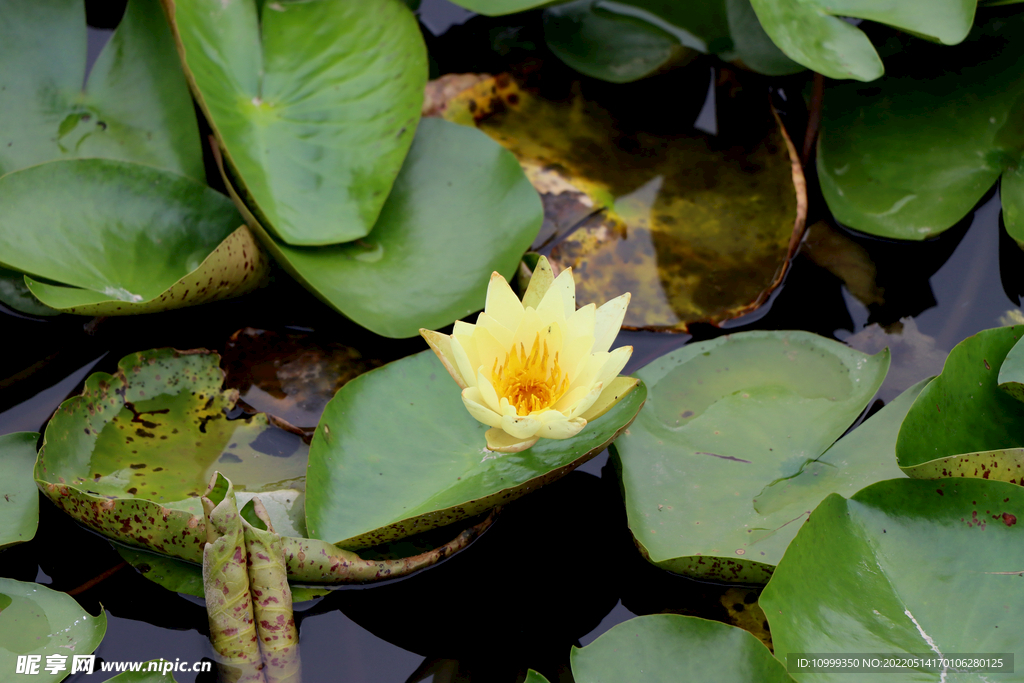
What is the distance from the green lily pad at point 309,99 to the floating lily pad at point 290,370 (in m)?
0.32

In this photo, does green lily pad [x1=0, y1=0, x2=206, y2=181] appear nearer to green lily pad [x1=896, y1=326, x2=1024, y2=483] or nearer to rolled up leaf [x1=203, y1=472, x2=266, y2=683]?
rolled up leaf [x1=203, y1=472, x2=266, y2=683]

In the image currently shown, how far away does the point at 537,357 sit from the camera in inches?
58.3

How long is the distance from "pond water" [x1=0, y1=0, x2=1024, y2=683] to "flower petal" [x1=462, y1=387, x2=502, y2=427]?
52 centimetres

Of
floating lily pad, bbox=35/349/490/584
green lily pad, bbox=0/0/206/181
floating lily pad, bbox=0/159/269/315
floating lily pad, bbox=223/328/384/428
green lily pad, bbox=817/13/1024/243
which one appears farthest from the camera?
green lily pad, bbox=817/13/1024/243

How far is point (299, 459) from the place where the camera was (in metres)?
1.78

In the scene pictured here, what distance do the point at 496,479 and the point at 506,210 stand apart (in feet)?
2.98

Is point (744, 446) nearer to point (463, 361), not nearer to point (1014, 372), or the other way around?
point (1014, 372)

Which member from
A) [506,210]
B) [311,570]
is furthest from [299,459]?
[506,210]

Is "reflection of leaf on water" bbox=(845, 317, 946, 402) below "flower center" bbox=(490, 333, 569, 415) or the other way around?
below

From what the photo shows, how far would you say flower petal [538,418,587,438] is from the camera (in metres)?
1.31

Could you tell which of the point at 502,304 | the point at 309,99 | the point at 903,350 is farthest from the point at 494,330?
the point at 903,350

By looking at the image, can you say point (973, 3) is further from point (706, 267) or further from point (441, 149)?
point (441, 149)

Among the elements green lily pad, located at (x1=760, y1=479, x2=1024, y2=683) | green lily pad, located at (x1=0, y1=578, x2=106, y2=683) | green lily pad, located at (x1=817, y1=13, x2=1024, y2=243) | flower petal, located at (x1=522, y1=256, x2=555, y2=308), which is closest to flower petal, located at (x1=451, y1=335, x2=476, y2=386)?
flower petal, located at (x1=522, y1=256, x2=555, y2=308)

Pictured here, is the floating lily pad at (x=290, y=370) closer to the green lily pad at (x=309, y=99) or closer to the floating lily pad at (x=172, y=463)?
the floating lily pad at (x=172, y=463)
